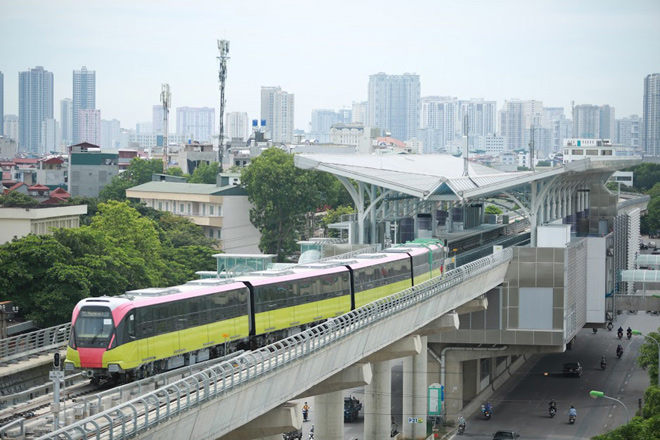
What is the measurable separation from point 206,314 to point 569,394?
37431 mm

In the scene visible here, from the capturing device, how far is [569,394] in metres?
64.8

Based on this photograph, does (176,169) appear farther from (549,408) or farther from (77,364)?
(77,364)

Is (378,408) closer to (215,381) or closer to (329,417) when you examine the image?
(329,417)

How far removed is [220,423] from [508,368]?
49560 millimetres

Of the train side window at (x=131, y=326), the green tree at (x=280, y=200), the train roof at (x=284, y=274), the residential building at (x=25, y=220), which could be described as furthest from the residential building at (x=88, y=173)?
the train side window at (x=131, y=326)

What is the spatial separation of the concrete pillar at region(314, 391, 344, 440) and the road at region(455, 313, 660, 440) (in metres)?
10.5

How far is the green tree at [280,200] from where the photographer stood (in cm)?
10450

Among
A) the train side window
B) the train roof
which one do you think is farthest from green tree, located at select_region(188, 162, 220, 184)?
the train side window

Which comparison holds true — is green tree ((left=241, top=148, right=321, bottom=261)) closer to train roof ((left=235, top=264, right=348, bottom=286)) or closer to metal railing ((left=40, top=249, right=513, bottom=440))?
metal railing ((left=40, top=249, right=513, bottom=440))

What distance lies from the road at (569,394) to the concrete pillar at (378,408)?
4.87m

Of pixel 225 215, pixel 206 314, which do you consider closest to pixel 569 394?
→ pixel 206 314

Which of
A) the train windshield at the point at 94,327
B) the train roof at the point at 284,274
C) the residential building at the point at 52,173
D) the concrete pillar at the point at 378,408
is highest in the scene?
→ the residential building at the point at 52,173

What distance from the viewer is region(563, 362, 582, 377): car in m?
69.9

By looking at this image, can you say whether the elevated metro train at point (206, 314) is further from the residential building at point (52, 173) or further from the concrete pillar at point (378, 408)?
the residential building at point (52, 173)
